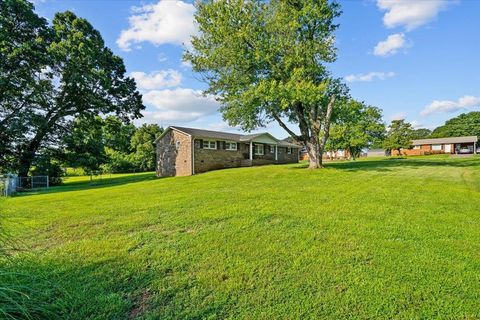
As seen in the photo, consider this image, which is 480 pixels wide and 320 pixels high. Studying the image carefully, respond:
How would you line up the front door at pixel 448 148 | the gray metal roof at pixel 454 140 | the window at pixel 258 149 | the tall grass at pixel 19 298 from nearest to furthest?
1. the tall grass at pixel 19 298
2. the window at pixel 258 149
3. the gray metal roof at pixel 454 140
4. the front door at pixel 448 148

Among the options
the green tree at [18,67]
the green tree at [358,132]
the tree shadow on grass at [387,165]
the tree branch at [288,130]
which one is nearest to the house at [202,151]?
the tree shadow on grass at [387,165]

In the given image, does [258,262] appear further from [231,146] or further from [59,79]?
[59,79]

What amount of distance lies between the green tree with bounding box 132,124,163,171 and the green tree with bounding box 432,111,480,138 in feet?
Result: 225

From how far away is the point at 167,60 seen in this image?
1664 cm

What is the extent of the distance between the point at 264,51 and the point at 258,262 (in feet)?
49.2

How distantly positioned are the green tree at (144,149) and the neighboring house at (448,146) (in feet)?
151

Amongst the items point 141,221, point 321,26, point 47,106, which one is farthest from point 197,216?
point 47,106

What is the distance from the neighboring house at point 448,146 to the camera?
163 ft

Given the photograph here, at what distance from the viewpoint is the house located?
22.7 m

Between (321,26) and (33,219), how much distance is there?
58.1 ft

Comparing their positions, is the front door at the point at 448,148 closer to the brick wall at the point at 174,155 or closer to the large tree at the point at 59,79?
the brick wall at the point at 174,155

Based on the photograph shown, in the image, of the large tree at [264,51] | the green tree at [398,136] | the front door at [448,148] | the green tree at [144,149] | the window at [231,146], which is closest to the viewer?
the large tree at [264,51]

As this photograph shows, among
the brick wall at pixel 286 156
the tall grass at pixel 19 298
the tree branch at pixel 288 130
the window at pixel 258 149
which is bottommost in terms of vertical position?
the tall grass at pixel 19 298

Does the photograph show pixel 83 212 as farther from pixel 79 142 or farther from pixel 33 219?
pixel 79 142
